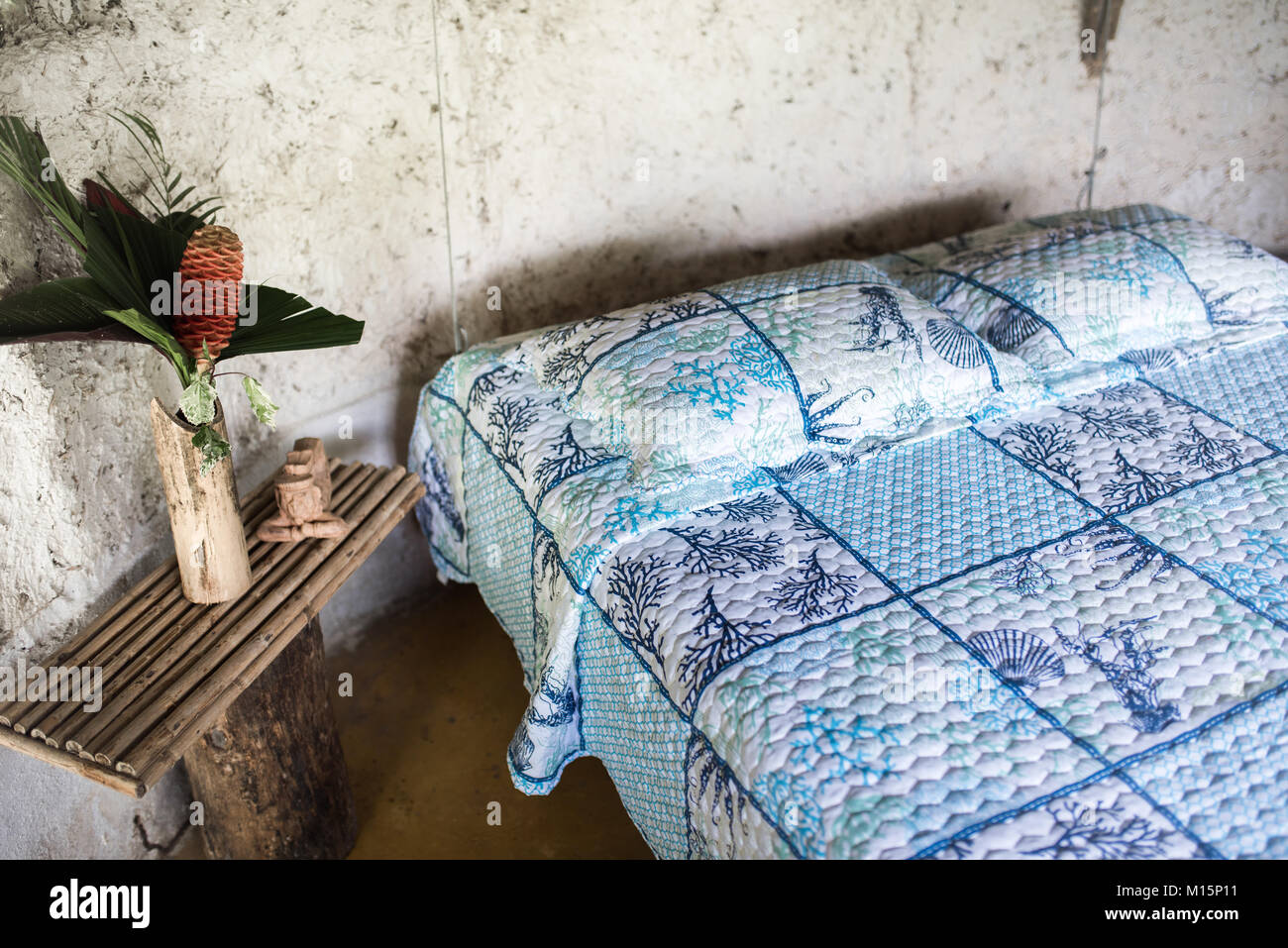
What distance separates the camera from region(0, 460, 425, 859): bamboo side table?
1310mm

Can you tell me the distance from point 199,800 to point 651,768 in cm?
87

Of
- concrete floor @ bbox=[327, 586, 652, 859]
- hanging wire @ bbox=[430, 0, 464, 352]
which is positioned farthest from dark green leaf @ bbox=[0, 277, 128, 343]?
concrete floor @ bbox=[327, 586, 652, 859]

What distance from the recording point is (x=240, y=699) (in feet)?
5.19

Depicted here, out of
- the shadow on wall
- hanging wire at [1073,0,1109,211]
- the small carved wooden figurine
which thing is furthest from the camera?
hanging wire at [1073,0,1109,211]

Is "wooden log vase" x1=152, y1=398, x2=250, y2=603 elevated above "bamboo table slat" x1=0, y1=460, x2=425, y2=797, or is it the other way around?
"wooden log vase" x1=152, y1=398, x2=250, y2=603

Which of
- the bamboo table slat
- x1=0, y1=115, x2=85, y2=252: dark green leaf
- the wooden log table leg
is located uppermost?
x1=0, y1=115, x2=85, y2=252: dark green leaf

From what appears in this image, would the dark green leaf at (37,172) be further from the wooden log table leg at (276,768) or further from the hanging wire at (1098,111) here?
the hanging wire at (1098,111)

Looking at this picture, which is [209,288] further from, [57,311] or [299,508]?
[299,508]

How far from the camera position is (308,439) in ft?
5.98

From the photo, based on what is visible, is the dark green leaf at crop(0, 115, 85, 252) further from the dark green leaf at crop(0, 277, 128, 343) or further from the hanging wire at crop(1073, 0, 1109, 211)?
the hanging wire at crop(1073, 0, 1109, 211)

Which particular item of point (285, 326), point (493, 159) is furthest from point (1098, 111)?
point (285, 326)

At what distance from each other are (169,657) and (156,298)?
0.53m

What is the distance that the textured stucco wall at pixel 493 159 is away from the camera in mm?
1551

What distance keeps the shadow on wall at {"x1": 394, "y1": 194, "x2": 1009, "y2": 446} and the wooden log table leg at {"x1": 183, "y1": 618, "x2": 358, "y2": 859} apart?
783 mm
